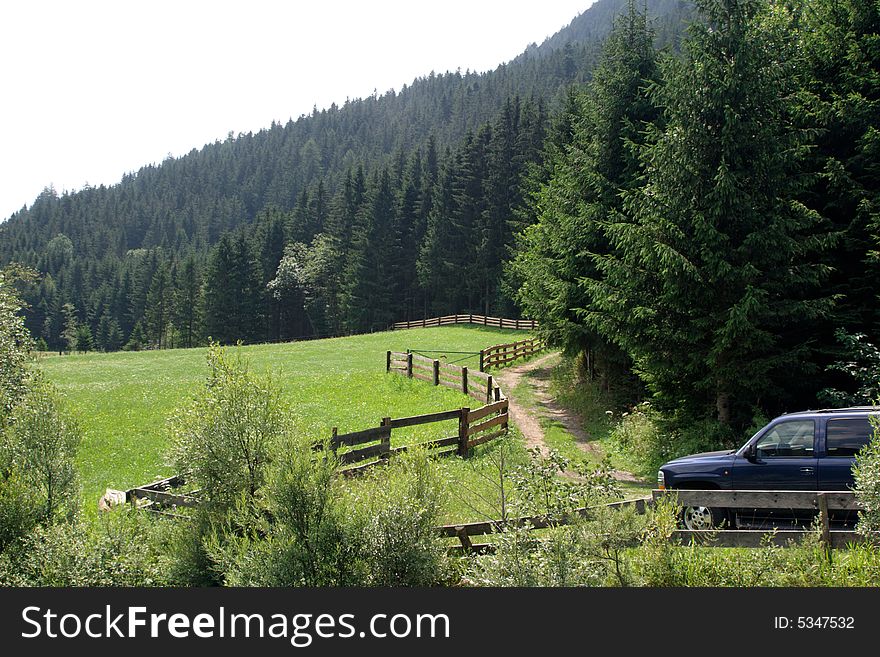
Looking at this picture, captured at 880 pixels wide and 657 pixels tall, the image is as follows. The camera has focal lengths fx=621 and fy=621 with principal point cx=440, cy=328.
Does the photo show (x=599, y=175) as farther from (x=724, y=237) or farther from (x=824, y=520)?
(x=824, y=520)

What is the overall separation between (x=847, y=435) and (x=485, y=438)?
982cm

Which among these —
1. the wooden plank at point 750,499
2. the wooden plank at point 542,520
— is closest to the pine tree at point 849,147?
the wooden plank at point 750,499

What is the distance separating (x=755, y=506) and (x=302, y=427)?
6.42 m

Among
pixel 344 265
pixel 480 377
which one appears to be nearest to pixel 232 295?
pixel 344 265

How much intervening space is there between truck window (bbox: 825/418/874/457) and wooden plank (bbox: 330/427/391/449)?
28.7 ft

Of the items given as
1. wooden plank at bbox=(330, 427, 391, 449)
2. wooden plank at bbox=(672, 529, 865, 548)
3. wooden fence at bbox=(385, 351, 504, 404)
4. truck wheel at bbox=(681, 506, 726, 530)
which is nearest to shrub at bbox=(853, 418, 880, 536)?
wooden plank at bbox=(672, 529, 865, 548)

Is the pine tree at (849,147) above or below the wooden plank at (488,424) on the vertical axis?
above

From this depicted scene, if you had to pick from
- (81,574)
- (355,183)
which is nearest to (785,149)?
(81,574)

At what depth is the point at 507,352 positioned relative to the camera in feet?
110

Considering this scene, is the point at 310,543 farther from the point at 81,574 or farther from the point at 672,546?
the point at 672,546

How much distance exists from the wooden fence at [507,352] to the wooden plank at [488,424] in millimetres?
11703

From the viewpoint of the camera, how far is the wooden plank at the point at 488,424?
1728cm

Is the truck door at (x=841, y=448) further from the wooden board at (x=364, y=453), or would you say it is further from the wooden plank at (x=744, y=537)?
the wooden board at (x=364, y=453)

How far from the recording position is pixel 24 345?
54.9 ft
